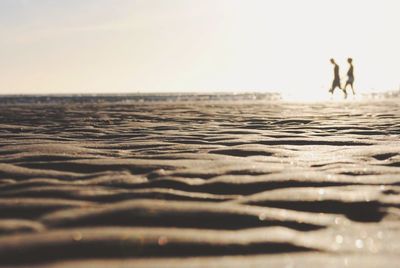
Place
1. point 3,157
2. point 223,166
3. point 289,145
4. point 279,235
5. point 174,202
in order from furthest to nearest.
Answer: point 289,145 < point 3,157 < point 223,166 < point 174,202 < point 279,235

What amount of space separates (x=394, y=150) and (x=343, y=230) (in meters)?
1.63

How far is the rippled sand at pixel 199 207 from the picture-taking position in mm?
1284

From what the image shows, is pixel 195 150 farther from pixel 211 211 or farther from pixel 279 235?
pixel 279 235

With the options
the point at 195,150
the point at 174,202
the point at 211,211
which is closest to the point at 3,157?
the point at 195,150

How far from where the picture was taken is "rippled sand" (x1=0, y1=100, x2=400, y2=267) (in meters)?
1.28

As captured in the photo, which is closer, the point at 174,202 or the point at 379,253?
the point at 379,253

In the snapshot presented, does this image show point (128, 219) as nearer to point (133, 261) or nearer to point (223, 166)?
point (133, 261)

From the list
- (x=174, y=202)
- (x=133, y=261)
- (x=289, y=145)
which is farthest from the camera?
(x=289, y=145)

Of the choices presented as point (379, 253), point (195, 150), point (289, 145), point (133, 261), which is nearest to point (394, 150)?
point (289, 145)

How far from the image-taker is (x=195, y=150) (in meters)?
3.04

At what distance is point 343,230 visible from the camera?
5.10 feet

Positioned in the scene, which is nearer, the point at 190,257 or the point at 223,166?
the point at 190,257

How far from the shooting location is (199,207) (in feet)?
5.48

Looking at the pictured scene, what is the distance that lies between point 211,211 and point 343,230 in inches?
16.8
